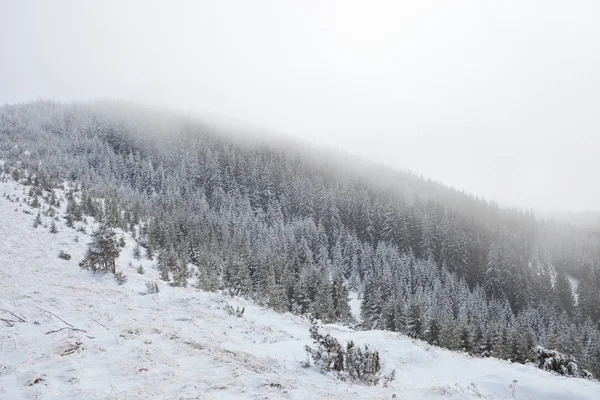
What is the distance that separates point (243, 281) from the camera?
141 feet

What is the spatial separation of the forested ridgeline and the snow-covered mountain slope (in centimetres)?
1307

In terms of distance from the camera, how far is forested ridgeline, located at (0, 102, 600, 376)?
163 ft

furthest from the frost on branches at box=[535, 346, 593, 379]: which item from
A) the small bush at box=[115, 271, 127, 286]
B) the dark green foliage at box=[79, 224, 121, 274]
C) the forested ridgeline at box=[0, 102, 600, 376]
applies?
the dark green foliage at box=[79, 224, 121, 274]

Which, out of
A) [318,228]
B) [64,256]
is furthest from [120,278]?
[318,228]

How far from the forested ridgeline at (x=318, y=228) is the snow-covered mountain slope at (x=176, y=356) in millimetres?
13075

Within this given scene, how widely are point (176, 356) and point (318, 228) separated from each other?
101 metres

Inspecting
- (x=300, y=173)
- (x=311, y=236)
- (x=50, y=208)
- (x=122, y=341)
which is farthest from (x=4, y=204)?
(x=300, y=173)

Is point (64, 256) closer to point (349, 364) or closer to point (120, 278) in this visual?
point (120, 278)

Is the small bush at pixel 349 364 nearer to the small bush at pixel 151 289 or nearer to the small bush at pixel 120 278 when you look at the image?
the small bush at pixel 151 289

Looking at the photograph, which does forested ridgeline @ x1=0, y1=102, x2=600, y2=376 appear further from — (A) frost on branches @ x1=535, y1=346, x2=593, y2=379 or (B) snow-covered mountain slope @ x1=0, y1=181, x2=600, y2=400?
(A) frost on branches @ x1=535, y1=346, x2=593, y2=379

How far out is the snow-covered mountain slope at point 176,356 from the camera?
23.5 ft

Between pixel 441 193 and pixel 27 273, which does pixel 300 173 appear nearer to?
pixel 441 193

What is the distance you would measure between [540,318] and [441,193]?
78817 mm

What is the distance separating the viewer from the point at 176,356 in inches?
365
